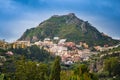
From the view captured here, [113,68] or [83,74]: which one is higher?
[83,74]

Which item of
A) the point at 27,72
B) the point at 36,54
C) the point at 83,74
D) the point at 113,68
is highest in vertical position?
the point at 36,54

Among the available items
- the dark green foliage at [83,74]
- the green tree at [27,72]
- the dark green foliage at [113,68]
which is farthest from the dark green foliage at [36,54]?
the dark green foliage at [83,74]

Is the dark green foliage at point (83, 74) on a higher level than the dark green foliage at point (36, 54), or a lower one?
lower

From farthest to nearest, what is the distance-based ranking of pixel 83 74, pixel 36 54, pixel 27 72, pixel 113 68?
pixel 36 54, pixel 113 68, pixel 27 72, pixel 83 74

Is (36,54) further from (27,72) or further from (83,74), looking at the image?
(83,74)

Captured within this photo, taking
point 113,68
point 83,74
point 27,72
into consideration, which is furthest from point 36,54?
point 83,74

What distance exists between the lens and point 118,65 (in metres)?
91.4

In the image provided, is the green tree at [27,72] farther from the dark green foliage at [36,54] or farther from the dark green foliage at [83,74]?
the dark green foliage at [36,54]

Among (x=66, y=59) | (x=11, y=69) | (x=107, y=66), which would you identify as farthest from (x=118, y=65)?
(x=66, y=59)

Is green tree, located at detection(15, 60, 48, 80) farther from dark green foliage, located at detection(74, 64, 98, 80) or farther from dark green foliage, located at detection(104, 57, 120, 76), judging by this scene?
dark green foliage, located at detection(104, 57, 120, 76)

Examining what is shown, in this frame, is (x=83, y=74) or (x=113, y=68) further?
(x=113, y=68)

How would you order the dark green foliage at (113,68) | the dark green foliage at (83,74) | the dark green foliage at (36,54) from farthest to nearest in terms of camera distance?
the dark green foliage at (36,54) → the dark green foliage at (113,68) → the dark green foliage at (83,74)

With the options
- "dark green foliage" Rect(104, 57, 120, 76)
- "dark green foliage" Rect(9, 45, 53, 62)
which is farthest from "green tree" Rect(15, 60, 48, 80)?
"dark green foliage" Rect(9, 45, 53, 62)

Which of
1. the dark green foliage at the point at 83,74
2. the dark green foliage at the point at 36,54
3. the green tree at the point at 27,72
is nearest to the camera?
the dark green foliage at the point at 83,74
